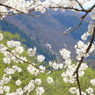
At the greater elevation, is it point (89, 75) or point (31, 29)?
point (31, 29)

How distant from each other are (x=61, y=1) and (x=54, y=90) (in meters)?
13.2

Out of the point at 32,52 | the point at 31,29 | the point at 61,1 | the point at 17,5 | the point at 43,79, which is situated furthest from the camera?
the point at 31,29

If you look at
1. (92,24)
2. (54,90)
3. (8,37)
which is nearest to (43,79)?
(54,90)

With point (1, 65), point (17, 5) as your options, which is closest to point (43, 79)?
point (1, 65)

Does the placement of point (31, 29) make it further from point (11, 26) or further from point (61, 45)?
point (11, 26)

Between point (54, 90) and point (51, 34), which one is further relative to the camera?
point (51, 34)

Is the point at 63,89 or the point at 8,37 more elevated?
the point at 8,37

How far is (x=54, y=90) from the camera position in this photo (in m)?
15.3

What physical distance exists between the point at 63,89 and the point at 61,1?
12870mm

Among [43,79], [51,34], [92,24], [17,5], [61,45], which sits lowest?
[92,24]

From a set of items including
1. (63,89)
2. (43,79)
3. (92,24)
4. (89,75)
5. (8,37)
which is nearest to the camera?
(92,24)

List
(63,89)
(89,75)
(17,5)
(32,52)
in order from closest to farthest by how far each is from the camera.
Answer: (32,52), (17,5), (63,89), (89,75)

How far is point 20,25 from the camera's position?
195 metres

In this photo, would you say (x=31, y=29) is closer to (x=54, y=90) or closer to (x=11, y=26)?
(x=11, y=26)
